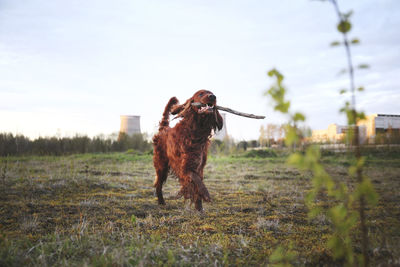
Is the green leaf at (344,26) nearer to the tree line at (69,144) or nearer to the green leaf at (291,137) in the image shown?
the green leaf at (291,137)

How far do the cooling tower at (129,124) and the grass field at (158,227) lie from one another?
1259 cm

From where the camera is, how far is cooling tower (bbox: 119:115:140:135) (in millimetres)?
18312

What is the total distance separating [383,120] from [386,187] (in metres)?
7.94

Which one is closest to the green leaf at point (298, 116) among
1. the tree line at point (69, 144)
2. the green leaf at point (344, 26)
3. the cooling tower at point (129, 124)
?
the green leaf at point (344, 26)

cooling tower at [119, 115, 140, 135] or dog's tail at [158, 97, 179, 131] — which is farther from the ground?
cooling tower at [119, 115, 140, 135]

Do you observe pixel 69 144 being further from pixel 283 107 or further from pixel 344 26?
pixel 344 26

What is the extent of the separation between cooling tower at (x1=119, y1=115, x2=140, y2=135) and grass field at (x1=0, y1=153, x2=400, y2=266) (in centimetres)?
1259

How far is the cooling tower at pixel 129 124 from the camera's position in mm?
18312

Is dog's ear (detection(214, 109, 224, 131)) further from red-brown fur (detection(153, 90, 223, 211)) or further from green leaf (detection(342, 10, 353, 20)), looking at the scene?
green leaf (detection(342, 10, 353, 20))

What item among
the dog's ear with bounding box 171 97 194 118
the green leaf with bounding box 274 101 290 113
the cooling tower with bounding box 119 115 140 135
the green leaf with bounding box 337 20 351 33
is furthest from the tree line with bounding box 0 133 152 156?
the green leaf with bounding box 337 20 351 33

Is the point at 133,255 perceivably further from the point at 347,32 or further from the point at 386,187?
the point at 386,187

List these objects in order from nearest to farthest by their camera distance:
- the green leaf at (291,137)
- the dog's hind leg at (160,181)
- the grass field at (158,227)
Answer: the green leaf at (291,137) < the grass field at (158,227) < the dog's hind leg at (160,181)

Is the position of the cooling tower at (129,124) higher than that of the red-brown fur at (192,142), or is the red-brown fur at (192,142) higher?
the cooling tower at (129,124)

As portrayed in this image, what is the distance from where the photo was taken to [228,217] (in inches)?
140
